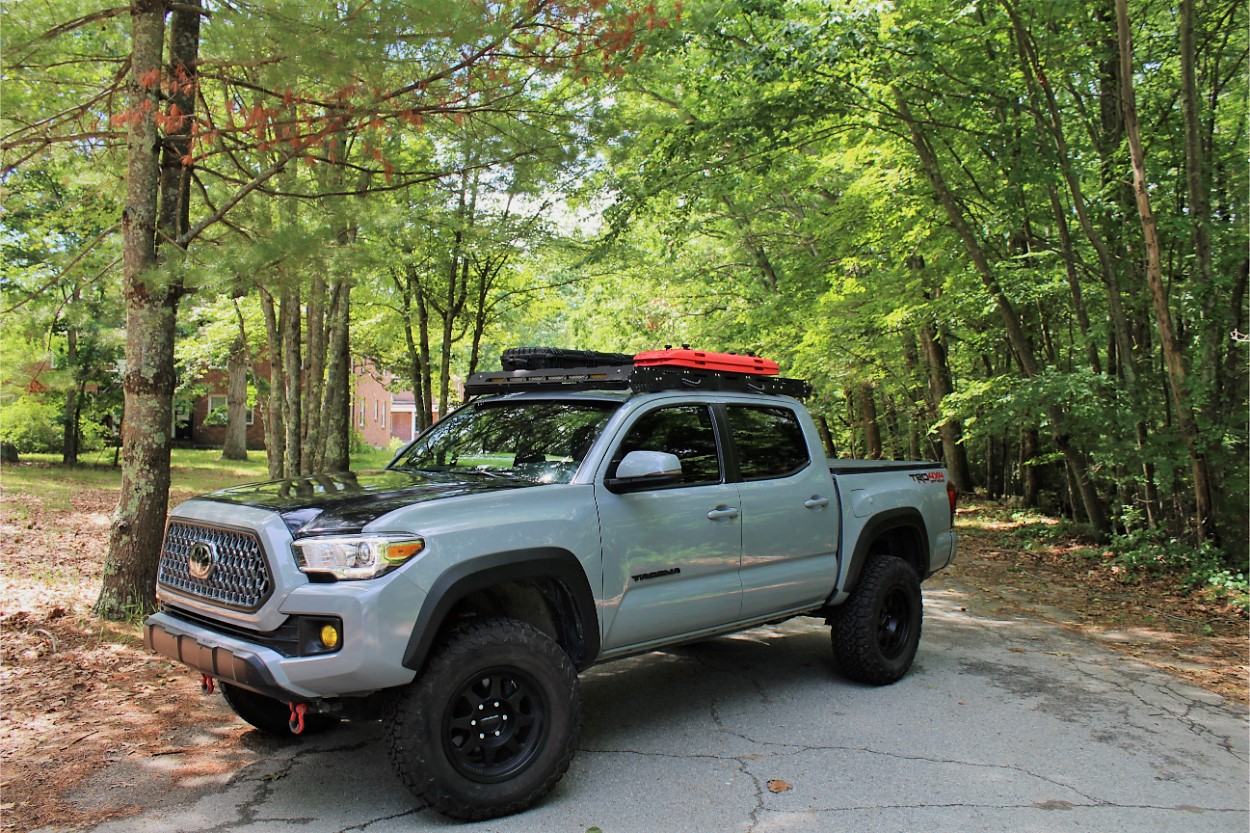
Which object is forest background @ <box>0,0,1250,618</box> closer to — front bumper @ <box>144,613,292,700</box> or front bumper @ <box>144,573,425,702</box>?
front bumper @ <box>144,613,292,700</box>

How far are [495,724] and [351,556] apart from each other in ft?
3.25

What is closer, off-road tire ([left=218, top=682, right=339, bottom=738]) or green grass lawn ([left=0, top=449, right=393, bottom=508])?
off-road tire ([left=218, top=682, right=339, bottom=738])

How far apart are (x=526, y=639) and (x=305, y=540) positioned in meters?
1.03

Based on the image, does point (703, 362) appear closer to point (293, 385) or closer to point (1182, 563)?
point (1182, 563)

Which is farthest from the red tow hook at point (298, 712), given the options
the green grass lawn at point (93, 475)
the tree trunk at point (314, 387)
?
the tree trunk at point (314, 387)

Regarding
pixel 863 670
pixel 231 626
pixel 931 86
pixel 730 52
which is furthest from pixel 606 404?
pixel 931 86

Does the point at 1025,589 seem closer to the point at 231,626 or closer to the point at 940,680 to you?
the point at 940,680

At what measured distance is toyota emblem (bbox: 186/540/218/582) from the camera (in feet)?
12.9

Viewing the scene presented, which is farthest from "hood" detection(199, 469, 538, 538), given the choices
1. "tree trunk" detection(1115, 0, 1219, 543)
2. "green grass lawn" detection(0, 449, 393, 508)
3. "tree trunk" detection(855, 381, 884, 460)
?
"tree trunk" detection(855, 381, 884, 460)

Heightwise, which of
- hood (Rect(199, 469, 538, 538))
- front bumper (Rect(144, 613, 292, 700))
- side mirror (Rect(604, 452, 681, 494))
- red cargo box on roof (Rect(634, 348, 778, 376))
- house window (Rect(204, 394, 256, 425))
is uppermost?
house window (Rect(204, 394, 256, 425))

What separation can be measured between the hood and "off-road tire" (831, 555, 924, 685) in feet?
8.53

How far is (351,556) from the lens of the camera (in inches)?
141

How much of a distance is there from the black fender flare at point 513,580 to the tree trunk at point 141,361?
402 centimetres

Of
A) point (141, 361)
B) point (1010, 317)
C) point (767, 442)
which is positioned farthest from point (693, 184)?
point (141, 361)
